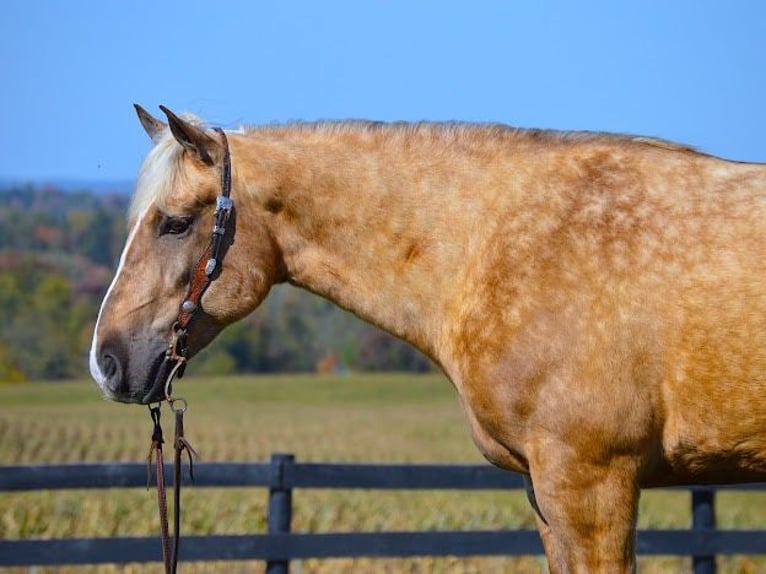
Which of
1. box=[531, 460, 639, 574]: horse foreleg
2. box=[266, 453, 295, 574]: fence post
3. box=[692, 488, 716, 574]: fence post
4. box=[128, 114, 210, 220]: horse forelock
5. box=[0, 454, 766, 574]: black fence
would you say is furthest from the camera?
box=[692, 488, 716, 574]: fence post

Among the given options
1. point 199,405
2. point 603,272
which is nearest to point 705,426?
point 603,272

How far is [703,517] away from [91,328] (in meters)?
36.5

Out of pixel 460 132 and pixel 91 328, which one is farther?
pixel 91 328

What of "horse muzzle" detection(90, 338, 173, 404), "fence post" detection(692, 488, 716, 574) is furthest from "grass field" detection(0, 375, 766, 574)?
"horse muzzle" detection(90, 338, 173, 404)

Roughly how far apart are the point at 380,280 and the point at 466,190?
51cm

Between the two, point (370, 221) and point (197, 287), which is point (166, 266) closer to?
point (197, 287)

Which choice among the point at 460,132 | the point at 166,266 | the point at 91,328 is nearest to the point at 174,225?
the point at 166,266

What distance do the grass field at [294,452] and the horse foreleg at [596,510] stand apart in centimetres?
559

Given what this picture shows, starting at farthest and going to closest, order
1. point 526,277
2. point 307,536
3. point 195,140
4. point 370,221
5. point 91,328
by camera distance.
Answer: point 91,328 → point 307,536 → point 370,221 → point 195,140 → point 526,277

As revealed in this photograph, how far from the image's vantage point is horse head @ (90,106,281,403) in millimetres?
4789

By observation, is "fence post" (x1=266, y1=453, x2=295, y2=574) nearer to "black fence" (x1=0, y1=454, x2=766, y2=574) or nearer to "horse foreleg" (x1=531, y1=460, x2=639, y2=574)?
"black fence" (x1=0, y1=454, x2=766, y2=574)

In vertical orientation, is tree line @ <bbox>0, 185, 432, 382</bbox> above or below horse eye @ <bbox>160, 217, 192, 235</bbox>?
above

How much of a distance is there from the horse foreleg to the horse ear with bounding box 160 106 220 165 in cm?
183

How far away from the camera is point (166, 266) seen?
4.82 metres
